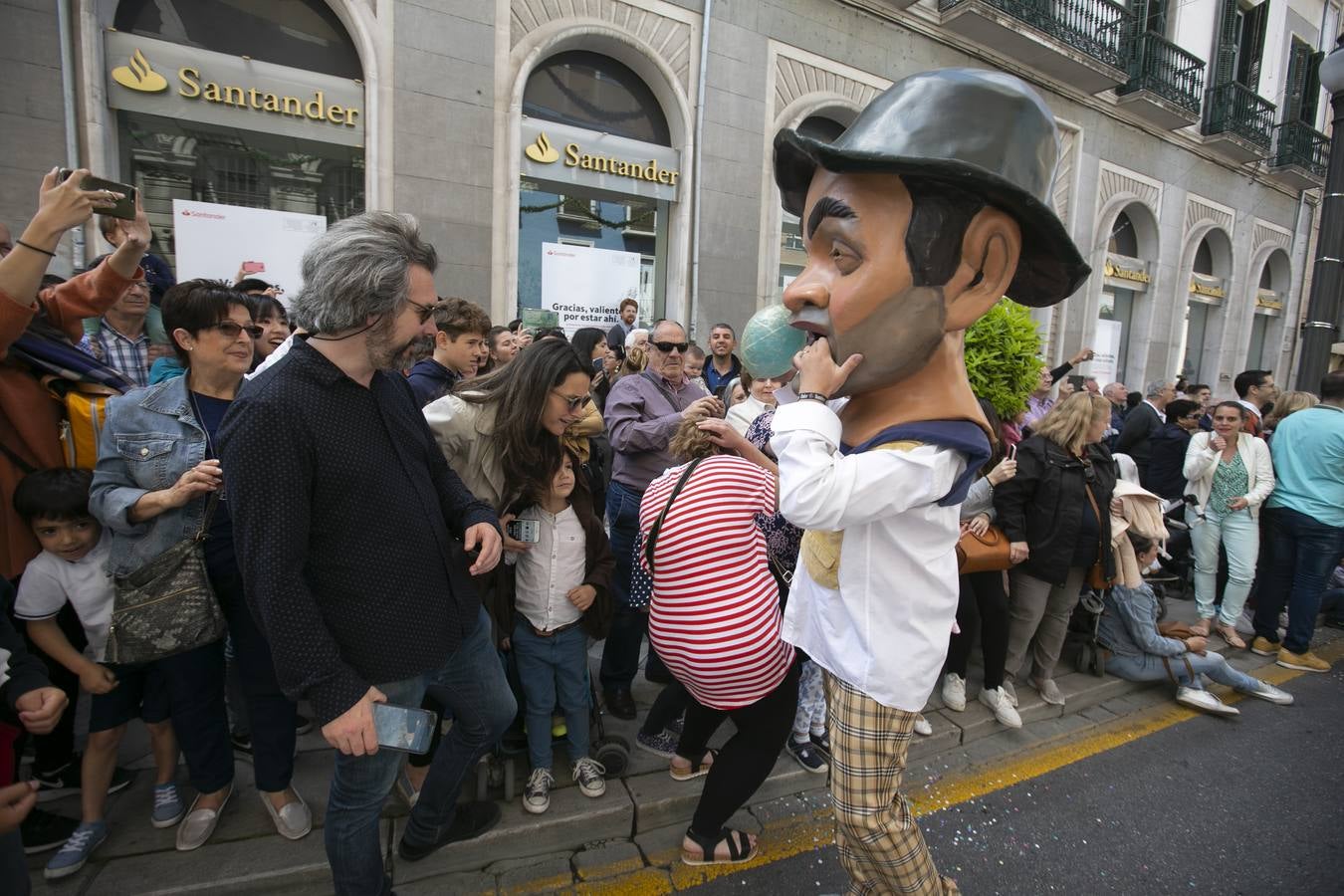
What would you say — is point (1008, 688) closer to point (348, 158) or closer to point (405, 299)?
point (405, 299)

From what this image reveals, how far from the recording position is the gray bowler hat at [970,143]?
4.47ft

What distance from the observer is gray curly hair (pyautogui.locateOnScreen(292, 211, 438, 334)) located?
1.62 m

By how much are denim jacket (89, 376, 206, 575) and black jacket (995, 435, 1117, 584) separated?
377 centimetres

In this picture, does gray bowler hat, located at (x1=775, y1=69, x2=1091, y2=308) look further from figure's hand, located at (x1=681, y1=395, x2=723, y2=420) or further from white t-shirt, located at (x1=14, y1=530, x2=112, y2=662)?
white t-shirt, located at (x1=14, y1=530, x2=112, y2=662)

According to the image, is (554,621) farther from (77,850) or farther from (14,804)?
(77,850)

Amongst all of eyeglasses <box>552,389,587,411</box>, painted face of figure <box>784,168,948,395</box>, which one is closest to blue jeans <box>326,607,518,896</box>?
eyeglasses <box>552,389,587,411</box>

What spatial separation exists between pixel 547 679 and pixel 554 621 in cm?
25

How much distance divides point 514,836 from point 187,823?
3.76 feet

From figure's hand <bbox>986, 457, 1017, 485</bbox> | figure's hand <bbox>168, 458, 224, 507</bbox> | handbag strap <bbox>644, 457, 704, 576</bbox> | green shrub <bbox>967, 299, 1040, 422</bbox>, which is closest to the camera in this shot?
figure's hand <bbox>168, 458, 224, 507</bbox>

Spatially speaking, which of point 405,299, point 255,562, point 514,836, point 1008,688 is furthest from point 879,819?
point 1008,688

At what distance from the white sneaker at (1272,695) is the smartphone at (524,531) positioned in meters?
4.35

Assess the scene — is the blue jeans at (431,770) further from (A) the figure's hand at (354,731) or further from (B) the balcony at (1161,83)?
(B) the balcony at (1161,83)

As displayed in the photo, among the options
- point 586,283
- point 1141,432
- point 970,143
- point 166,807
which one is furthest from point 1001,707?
point 586,283

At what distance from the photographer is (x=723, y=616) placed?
7.13 ft
